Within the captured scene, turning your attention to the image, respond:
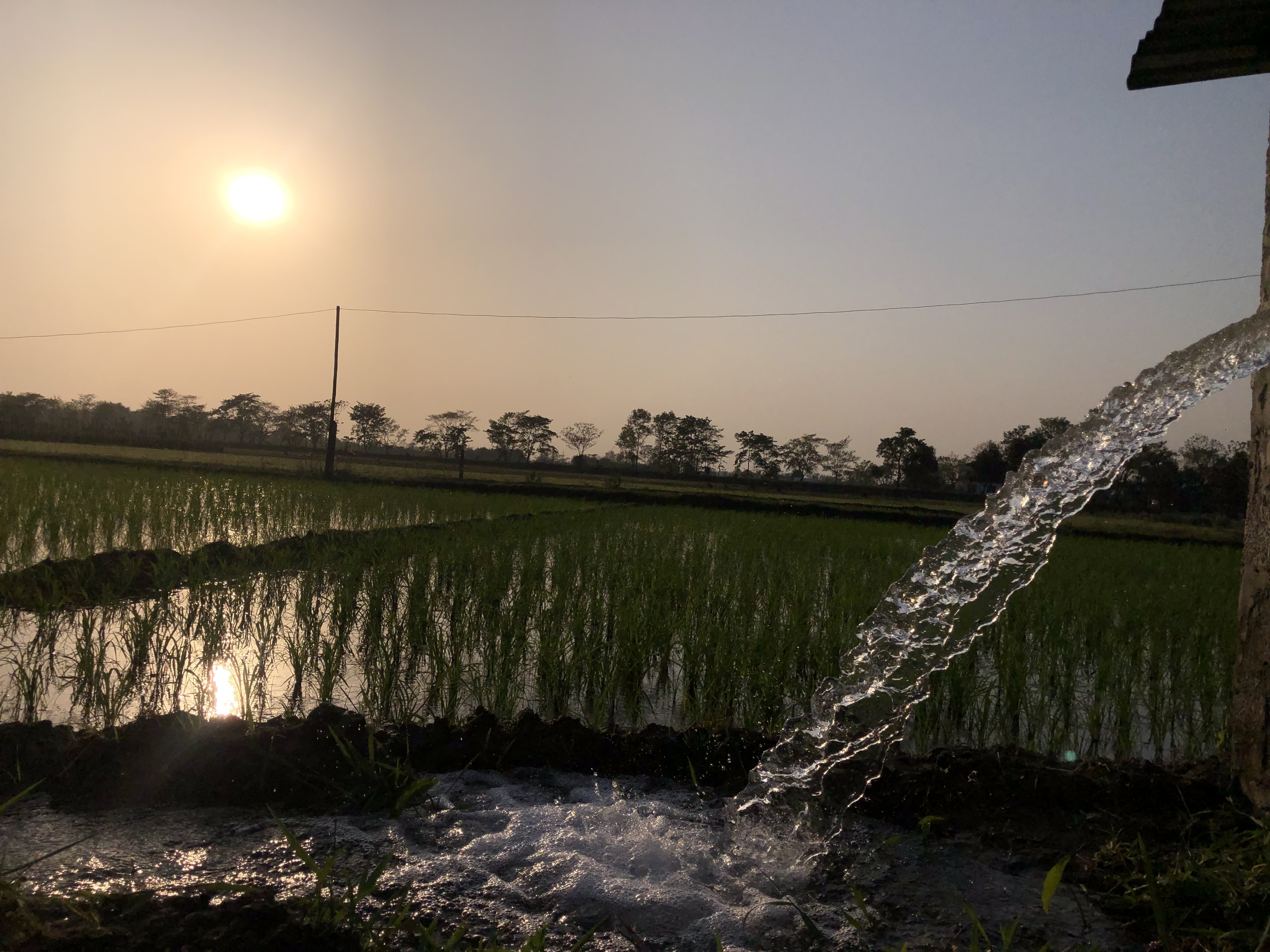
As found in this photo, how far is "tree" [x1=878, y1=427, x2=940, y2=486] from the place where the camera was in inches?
1864

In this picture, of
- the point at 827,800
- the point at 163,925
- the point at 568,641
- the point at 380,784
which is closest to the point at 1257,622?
the point at 827,800

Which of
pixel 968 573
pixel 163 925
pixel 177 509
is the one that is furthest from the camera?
pixel 177 509

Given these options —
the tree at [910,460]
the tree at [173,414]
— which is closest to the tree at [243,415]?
the tree at [173,414]

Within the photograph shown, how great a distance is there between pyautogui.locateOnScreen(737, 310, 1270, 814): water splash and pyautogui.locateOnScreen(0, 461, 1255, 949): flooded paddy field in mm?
141

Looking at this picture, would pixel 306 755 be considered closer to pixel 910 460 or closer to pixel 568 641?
pixel 568 641

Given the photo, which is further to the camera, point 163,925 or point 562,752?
point 562,752

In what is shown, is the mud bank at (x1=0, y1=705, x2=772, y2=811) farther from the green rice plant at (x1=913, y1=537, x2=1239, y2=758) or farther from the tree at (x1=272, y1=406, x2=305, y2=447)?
the tree at (x1=272, y1=406, x2=305, y2=447)

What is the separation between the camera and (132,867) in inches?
71.9

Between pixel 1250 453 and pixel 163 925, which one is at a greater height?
pixel 1250 453

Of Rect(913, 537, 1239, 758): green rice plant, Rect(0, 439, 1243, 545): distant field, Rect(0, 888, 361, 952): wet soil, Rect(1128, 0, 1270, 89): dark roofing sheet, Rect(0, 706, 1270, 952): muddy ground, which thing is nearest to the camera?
Rect(0, 888, 361, 952): wet soil

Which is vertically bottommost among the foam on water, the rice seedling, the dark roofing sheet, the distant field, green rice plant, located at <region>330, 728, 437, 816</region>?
the foam on water

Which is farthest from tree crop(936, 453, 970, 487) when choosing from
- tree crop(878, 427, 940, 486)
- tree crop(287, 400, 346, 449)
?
tree crop(287, 400, 346, 449)

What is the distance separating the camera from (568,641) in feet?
A: 12.9

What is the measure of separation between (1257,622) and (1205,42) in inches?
80.5
